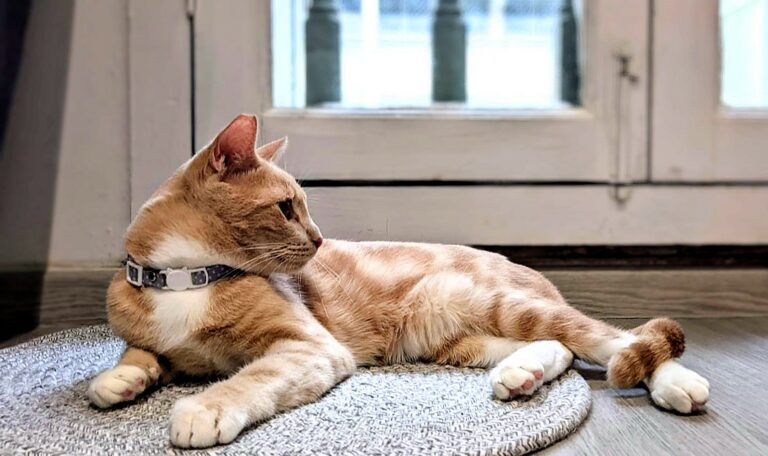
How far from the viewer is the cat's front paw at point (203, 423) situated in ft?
2.65

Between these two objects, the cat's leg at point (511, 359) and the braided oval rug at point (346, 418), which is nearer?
the braided oval rug at point (346, 418)

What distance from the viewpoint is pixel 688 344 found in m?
1.45

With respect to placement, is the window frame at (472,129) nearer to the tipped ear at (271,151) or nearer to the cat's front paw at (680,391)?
the tipped ear at (271,151)

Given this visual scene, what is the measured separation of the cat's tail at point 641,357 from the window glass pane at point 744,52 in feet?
3.21

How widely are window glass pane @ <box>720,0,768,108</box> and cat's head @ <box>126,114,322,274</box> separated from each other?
4.35 feet

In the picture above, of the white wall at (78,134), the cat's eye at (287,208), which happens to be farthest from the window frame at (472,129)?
the cat's eye at (287,208)

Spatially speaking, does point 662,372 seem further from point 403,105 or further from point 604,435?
point 403,105

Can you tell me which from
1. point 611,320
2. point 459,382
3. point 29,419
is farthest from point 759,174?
point 29,419

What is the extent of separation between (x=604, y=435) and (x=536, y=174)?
935 mm

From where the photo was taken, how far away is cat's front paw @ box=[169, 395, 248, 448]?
0.81m

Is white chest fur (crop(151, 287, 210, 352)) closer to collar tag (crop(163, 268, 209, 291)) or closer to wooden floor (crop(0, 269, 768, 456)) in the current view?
collar tag (crop(163, 268, 209, 291))

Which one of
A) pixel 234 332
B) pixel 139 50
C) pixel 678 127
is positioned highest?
pixel 139 50

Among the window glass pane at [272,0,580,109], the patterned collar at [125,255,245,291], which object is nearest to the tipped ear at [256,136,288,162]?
the patterned collar at [125,255,245,291]

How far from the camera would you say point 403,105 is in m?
1.80
